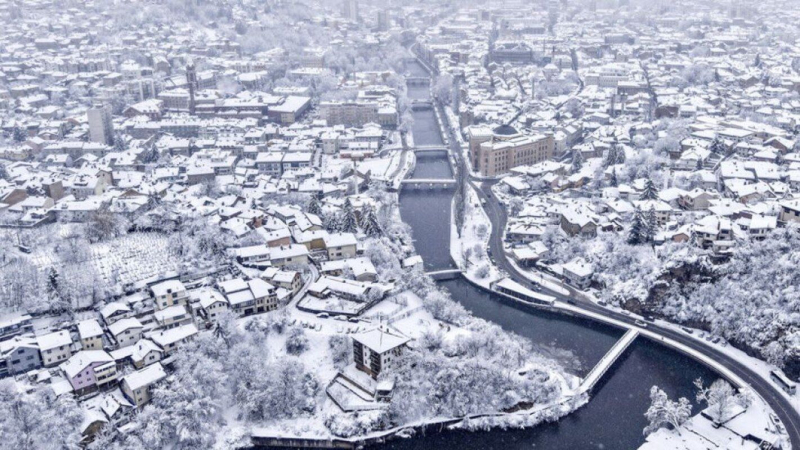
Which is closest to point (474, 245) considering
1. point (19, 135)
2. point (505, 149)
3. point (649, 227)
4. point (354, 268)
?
point (354, 268)

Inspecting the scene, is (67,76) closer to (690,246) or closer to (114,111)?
(114,111)

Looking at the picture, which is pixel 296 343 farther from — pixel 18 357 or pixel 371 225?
pixel 371 225

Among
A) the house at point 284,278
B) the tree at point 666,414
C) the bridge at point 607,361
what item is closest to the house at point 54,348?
the house at point 284,278

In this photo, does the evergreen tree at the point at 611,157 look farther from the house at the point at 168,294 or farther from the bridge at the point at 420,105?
the house at the point at 168,294

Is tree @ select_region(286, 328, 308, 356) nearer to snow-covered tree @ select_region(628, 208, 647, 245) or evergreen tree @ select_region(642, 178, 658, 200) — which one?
snow-covered tree @ select_region(628, 208, 647, 245)

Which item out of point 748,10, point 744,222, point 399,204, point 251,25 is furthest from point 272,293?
point 748,10

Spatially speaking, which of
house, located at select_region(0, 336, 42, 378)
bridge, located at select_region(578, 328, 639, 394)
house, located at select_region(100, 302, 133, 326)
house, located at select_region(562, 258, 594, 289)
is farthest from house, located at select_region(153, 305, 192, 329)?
house, located at select_region(562, 258, 594, 289)

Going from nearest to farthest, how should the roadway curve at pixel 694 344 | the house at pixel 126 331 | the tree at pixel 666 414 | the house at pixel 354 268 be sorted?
1. the tree at pixel 666 414
2. the roadway curve at pixel 694 344
3. the house at pixel 126 331
4. the house at pixel 354 268
